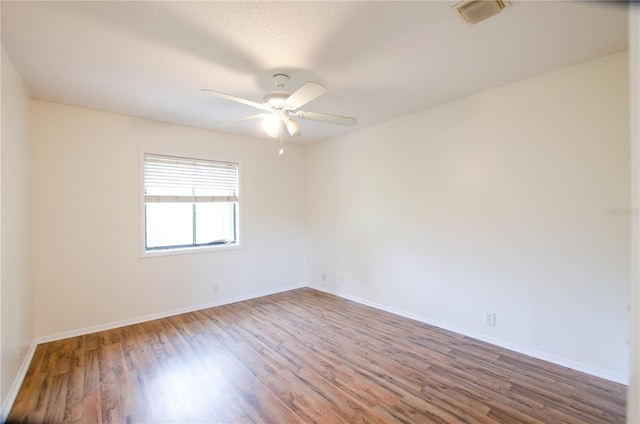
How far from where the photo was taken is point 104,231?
11.0 ft

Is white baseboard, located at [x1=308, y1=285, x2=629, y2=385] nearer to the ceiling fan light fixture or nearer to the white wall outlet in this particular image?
the white wall outlet

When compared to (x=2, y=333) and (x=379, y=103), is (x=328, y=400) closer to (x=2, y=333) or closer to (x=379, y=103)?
(x=2, y=333)

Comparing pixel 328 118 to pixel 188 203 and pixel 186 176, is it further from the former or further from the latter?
pixel 188 203

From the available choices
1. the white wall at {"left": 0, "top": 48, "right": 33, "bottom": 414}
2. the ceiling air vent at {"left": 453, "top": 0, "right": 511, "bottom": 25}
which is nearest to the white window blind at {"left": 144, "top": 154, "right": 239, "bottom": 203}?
the white wall at {"left": 0, "top": 48, "right": 33, "bottom": 414}

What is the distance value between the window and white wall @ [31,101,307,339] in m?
0.15

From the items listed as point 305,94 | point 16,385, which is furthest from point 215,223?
point 305,94

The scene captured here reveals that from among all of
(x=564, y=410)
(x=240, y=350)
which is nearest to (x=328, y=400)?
(x=240, y=350)

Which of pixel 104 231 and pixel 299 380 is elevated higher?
pixel 104 231

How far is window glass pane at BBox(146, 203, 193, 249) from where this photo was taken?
3738mm

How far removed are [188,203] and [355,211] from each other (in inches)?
94.7

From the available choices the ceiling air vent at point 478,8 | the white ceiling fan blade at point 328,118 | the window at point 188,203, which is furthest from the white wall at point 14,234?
the ceiling air vent at point 478,8

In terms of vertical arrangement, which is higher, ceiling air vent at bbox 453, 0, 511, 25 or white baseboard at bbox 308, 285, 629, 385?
ceiling air vent at bbox 453, 0, 511, 25

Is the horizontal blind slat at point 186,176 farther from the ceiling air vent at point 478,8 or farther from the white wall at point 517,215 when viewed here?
the ceiling air vent at point 478,8

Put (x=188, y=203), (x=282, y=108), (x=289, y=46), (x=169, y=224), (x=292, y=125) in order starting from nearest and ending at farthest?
(x=289, y=46) → (x=282, y=108) → (x=292, y=125) → (x=169, y=224) → (x=188, y=203)
